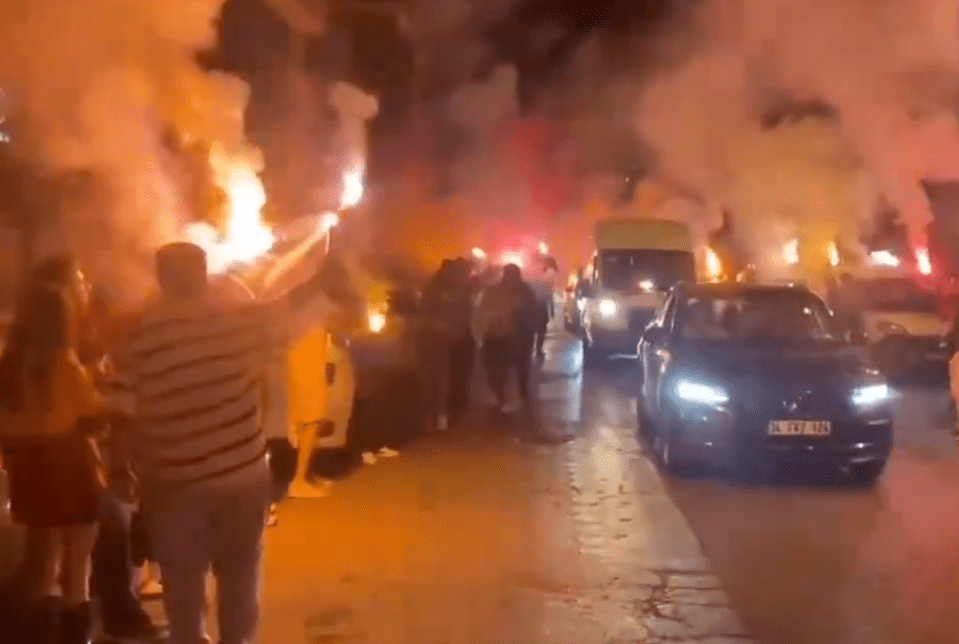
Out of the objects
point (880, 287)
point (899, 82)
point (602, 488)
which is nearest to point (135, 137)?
point (602, 488)

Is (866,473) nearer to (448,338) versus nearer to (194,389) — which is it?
(448,338)

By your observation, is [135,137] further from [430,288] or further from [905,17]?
[905,17]

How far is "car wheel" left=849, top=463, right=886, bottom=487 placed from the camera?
9812 millimetres

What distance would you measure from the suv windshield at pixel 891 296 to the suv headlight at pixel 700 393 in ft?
26.0

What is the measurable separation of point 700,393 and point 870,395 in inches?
52.3

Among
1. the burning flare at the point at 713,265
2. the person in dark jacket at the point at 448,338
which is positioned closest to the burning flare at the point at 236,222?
the person in dark jacket at the point at 448,338

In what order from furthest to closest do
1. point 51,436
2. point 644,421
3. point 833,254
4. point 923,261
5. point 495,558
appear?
point 833,254
point 923,261
point 644,421
point 495,558
point 51,436

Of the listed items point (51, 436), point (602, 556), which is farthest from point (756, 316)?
point (51, 436)

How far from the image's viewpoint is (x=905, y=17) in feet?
55.9

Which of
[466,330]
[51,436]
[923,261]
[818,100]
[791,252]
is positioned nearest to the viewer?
[51,436]

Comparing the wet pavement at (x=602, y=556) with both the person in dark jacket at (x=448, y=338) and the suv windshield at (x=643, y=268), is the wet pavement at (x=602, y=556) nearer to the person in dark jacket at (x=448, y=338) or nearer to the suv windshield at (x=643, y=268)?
the person in dark jacket at (x=448, y=338)

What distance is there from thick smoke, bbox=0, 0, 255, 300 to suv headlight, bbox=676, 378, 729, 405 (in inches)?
167

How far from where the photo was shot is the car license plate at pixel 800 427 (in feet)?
31.2

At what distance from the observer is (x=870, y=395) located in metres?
9.68
